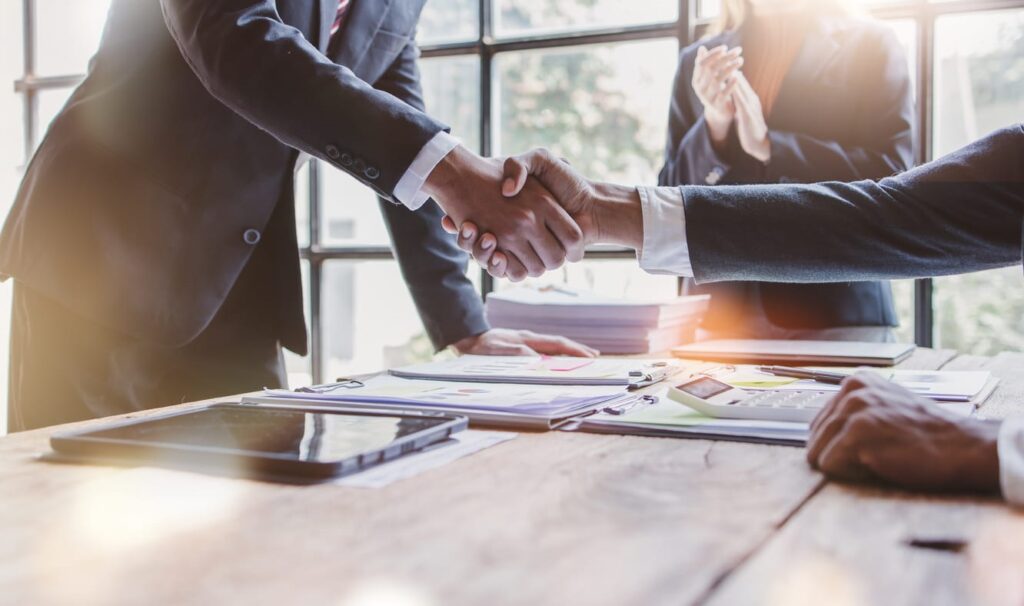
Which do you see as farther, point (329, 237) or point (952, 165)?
point (329, 237)

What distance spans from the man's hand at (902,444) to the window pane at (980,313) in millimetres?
1990

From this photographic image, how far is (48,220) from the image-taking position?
4.80 ft

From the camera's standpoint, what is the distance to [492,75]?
2902 millimetres

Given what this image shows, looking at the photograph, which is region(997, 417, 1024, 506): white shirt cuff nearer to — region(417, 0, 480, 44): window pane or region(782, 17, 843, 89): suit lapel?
region(782, 17, 843, 89): suit lapel

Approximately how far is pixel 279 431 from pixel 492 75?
228 cm

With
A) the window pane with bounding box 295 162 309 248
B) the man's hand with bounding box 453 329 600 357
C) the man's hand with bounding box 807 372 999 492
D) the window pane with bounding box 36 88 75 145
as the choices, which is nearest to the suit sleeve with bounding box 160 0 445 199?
the man's hand with bounding box 453 329 600 357

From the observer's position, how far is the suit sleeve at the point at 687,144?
216 centimetres

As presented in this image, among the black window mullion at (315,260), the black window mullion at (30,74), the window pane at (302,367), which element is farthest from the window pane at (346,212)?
the black window mullion at (30,74)

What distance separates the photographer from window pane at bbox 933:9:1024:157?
2348mm

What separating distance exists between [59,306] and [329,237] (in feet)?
5.71

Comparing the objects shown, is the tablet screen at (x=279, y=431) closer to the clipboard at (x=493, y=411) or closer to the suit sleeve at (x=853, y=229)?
the clipboard at (x=493, y=411)

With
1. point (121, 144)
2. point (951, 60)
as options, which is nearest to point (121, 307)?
point (121, 144)

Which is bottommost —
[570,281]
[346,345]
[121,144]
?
[346,345]

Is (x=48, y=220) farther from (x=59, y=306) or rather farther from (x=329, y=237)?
(x=329, y=237)
